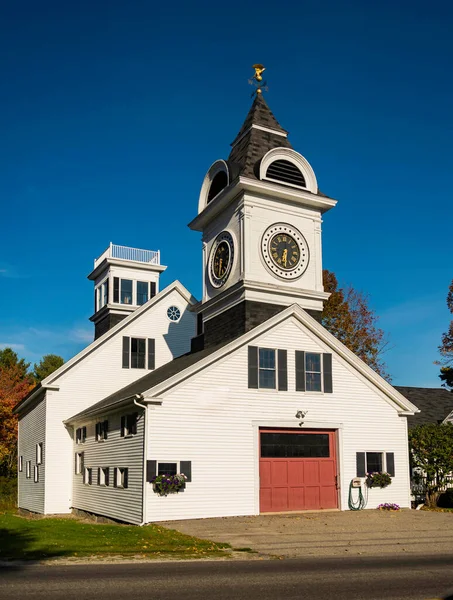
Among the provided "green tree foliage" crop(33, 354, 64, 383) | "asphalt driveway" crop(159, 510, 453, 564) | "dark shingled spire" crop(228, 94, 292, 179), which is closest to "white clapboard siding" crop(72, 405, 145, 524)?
"asphalt driveway" crop(159, 510, 453, 564)

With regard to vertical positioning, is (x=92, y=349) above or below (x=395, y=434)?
above

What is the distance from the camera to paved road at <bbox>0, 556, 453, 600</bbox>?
978cm

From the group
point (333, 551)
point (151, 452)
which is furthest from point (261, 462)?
point (333, 551)

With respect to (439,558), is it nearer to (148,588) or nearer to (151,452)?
(148,588)

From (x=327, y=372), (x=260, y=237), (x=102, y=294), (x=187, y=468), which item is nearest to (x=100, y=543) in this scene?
(x=187, y=468)

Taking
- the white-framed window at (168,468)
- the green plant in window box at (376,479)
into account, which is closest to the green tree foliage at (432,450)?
the green plant in window box at (376,479)

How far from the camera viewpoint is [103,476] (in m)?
25.7

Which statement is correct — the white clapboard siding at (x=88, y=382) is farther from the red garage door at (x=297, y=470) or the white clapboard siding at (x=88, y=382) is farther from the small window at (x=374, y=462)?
the small window at (x=374, y=462)

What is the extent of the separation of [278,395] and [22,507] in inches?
671

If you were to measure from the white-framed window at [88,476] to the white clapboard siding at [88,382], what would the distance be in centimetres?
221

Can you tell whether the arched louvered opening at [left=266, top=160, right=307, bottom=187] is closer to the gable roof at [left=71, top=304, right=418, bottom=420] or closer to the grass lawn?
the gable roof at [left=71, top=304, right=418, bottom=420]

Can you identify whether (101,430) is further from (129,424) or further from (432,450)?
(432,450)

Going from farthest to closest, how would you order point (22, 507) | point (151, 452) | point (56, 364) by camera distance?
point (56, 364)
point (22, 507)
point (151, 452)

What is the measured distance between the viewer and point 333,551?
1505 centimetres
